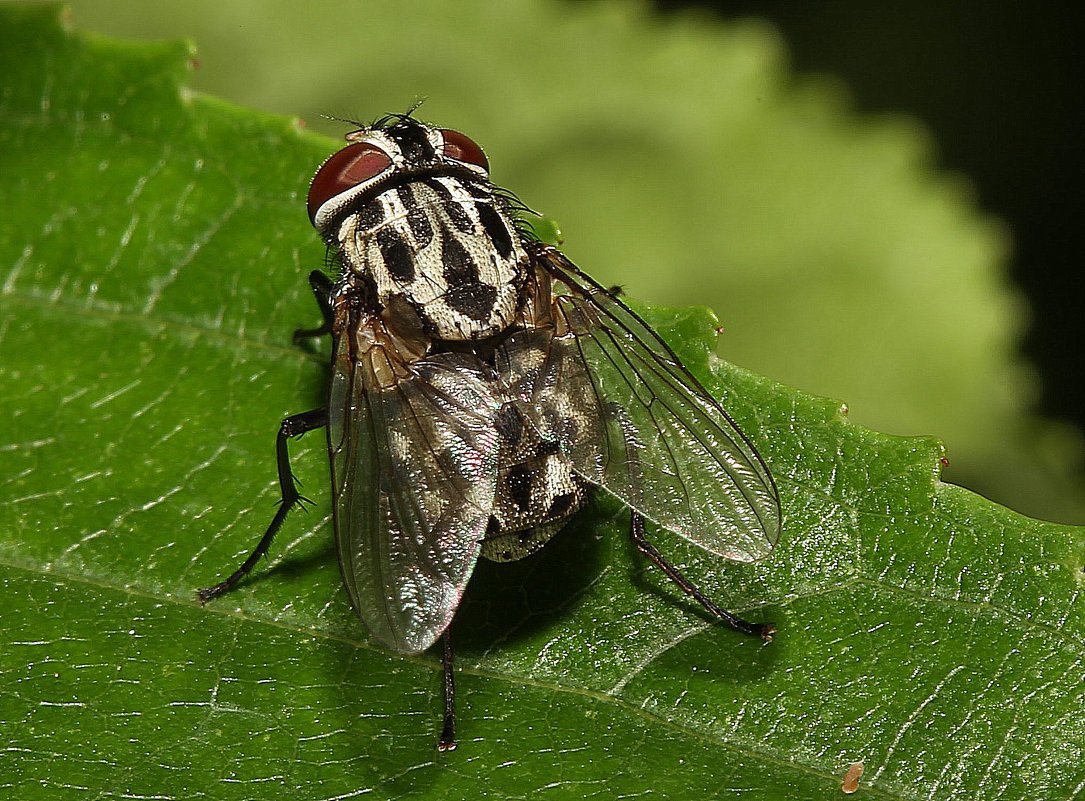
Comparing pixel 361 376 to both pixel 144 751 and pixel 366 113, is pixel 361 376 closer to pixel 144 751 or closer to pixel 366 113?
pixel 144 751

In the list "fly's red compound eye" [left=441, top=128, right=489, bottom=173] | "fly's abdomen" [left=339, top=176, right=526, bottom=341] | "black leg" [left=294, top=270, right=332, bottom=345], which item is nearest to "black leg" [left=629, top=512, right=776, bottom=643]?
"fly's abdomen" [left=339, top=176, right=526, bottom=341]

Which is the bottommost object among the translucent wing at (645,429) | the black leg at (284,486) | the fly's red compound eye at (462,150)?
the black leg at (284,486)

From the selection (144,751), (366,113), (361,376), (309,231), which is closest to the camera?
(144,751)

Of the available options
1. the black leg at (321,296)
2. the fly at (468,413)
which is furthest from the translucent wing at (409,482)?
the black leg at (321,296)

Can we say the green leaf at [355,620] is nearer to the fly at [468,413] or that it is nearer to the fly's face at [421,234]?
the fly at [468,413]

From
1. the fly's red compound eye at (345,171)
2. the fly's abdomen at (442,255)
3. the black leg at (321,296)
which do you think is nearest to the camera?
the fly's abdomen at (442,255)

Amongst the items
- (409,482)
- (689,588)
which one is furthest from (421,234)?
(689,588)

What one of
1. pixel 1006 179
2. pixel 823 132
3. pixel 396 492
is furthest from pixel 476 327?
pixel 1006 179
